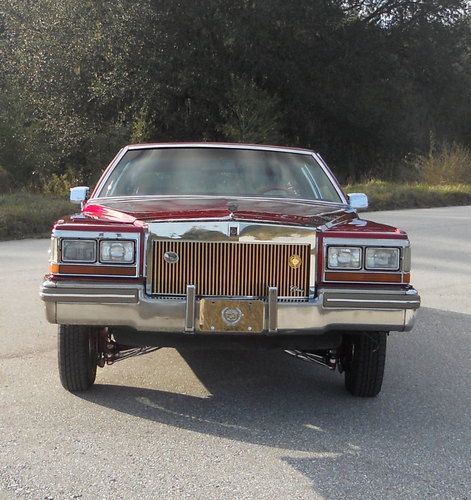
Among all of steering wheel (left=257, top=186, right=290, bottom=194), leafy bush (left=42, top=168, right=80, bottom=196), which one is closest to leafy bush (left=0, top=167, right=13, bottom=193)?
leafy bush (left=42, top=168, right=80, bottom=196)

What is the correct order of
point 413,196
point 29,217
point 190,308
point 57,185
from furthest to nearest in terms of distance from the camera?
1. point 413,196
2. point 57,185
3. point 29,217
4. point 190,308

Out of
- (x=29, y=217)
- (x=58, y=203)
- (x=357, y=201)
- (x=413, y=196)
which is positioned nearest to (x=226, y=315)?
(x=357, y=201)

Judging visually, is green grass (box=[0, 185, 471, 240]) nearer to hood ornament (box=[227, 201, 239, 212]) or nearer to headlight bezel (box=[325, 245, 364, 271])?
hood ornament (box=[227, 201, 239, 212])

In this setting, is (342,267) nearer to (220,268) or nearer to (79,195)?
(220,268)

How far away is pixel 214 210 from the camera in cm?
434

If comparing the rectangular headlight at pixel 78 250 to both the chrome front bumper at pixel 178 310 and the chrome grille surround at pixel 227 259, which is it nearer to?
the chrome front bumper at pixel 178 310

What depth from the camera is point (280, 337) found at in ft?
13.8

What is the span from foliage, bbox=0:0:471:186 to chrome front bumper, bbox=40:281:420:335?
723 inches

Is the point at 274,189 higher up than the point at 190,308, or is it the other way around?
the point at 274,189

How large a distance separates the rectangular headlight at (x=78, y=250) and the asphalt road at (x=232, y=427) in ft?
2.77

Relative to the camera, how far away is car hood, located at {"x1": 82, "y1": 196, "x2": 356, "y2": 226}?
167 inches

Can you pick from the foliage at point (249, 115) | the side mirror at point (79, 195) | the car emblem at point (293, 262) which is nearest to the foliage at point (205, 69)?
the foliage at point (249, 115)

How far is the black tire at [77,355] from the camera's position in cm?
434

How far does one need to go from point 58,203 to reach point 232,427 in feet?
38.9
